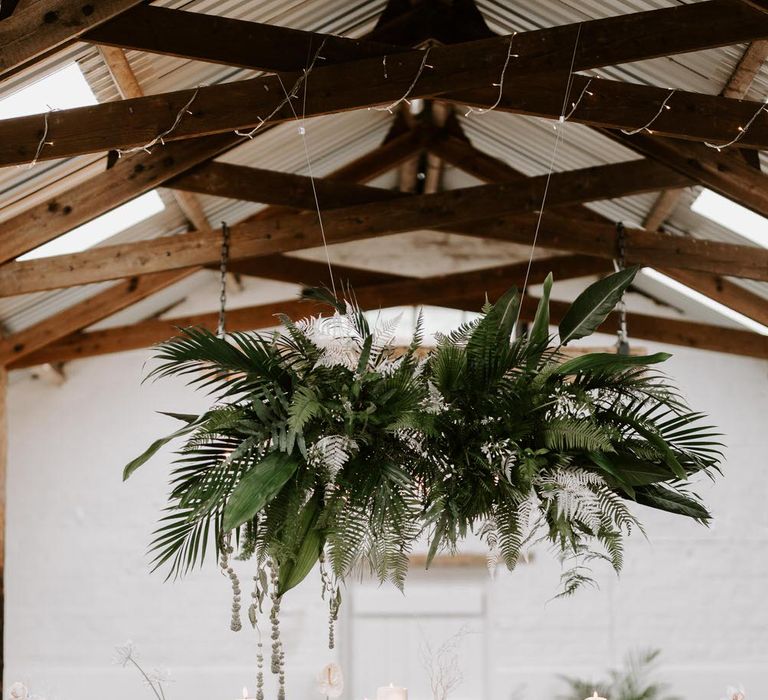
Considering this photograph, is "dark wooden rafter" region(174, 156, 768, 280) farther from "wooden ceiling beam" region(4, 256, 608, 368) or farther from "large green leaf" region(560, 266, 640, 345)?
"large green leaf" region(560, 266, 640, 345)

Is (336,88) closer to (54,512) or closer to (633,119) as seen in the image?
(633,119)

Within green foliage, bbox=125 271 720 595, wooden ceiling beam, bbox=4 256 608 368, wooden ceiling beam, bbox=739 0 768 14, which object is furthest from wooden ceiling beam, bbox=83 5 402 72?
wooden ceiling beam, bbox=4 256 608 368

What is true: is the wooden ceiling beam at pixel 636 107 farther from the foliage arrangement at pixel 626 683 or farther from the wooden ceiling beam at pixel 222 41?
the foliage arrangement at pixel 626 683

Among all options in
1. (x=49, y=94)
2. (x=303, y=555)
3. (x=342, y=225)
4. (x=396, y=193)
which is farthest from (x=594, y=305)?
(x=396, y=193)

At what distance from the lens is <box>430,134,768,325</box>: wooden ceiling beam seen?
743 centimetres

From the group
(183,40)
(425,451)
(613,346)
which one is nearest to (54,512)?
(613,346)

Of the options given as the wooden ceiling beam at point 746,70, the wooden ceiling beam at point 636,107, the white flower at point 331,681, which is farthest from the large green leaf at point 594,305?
→ the white flower at point 331,681

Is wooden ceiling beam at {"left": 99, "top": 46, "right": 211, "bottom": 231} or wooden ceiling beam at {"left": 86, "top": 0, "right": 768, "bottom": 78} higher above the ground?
wooden ceiling beam at {"left": 99, "top": 46, "right": 211, "bottom": 231}

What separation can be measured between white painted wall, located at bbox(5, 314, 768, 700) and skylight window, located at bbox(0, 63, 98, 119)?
3.87 m

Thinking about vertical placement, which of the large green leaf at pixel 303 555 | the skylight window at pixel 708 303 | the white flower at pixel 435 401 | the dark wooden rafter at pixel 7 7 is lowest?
the large green leaf at pixel 303 555

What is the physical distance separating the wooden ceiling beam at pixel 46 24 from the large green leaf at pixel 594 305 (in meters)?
2.15

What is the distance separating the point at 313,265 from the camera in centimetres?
838

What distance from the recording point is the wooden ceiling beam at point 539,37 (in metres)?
4.14

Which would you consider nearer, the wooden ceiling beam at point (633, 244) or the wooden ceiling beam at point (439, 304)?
the wooden ceiling beam at point (633, 244)
